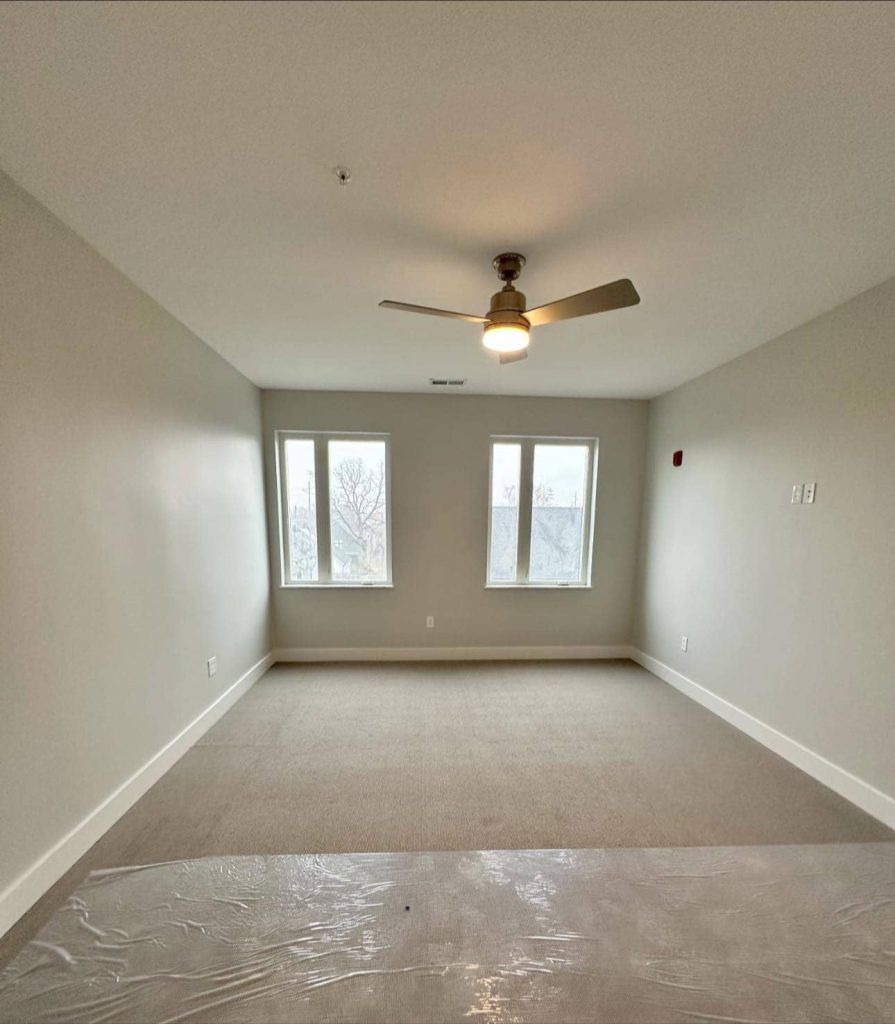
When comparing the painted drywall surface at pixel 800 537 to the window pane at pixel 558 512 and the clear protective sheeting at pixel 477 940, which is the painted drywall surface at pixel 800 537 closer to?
the clear protective sheeting at pixel 477 940

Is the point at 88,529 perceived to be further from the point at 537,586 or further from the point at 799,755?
the point at 799,755

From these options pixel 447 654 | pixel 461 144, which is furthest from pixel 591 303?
pixel 447 654

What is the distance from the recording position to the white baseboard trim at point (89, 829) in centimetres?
136

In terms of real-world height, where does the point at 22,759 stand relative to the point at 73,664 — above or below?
below

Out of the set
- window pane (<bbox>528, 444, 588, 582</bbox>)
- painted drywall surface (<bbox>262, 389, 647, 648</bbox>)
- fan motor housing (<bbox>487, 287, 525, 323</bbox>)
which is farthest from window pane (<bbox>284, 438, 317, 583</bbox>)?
fan motor housing (<bbox>487, 287, 525, 323</bbox>)

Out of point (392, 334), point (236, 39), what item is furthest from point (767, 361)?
point (236, 39)

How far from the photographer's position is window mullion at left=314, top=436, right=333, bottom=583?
145 inches

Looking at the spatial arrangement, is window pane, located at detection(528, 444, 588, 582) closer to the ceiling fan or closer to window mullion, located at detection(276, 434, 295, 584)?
the ceiling fan

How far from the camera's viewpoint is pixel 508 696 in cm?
307

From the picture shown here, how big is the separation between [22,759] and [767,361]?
13.5ft

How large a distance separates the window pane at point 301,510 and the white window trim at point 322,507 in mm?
34

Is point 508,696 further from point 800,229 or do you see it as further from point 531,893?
point 800,229

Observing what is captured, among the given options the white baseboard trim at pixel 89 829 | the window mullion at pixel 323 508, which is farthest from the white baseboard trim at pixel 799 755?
the white baseboard trim at pixel 89 829

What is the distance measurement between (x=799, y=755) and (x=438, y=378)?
11.1ft
